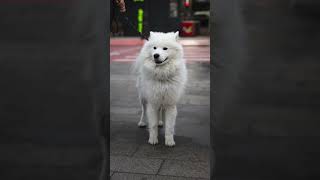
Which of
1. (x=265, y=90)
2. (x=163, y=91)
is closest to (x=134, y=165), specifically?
(x=163, y=91)

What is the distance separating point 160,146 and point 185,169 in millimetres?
931

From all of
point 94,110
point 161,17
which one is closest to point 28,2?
point 94,110

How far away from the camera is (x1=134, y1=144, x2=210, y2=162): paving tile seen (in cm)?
483

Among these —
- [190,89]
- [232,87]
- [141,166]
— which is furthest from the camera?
[190,89]

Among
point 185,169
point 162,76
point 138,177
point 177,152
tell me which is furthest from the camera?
point 162,76

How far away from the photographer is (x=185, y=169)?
442 centimetres

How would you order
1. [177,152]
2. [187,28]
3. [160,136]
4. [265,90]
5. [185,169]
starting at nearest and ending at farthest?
[265,90] → [185,169] → [177,152] → [160,136] → [187,28]

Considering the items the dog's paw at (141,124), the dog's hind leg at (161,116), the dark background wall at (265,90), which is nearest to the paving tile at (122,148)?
the dog's hind leg at (161,116)

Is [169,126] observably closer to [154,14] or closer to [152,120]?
[152,120]

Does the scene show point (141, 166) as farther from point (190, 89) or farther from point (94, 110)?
point (190, 89)

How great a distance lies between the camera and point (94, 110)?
3102 millimetres

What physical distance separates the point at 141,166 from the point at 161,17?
20140mm

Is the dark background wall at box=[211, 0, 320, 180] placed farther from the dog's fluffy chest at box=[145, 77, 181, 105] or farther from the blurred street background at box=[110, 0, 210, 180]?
the dog's fluffy chest at box=[145, 77, 181, 105]

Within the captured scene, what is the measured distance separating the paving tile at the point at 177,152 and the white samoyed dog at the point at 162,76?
0.51ft
